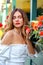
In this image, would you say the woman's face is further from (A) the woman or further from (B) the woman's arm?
(B) the woman's arm

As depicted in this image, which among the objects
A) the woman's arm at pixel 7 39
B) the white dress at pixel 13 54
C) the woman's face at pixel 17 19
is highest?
the woman's face at pixel 17 19

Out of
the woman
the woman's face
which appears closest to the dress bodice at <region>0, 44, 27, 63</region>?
the woman

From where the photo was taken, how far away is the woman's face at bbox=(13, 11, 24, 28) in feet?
13.2

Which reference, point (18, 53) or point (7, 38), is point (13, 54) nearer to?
point (18, 53)

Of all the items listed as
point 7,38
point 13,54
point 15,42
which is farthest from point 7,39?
point 13,54

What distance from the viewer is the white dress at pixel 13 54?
12.8 ft

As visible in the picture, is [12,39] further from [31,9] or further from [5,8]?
[5,8]

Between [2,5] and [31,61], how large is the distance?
825 centimetres

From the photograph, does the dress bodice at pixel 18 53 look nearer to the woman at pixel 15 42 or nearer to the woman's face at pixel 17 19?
the woman at pixel 15 42

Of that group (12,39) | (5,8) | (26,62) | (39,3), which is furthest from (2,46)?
(5,8)

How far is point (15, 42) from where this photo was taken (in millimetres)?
3996

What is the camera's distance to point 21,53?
3.91 metres

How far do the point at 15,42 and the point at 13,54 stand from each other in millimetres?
187

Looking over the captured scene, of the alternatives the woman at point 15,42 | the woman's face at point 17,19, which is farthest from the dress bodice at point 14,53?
the woman's face at point 17,19
